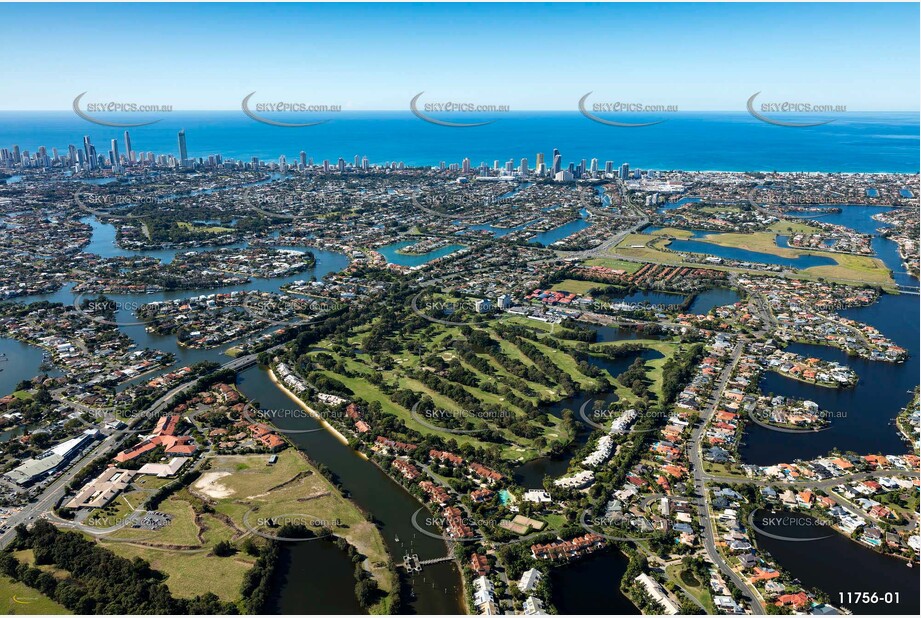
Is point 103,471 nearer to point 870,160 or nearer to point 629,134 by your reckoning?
point 870,160

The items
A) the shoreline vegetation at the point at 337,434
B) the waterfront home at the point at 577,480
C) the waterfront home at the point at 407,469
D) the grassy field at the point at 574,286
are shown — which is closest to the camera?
the shoreline vegetation at the point at 337,434

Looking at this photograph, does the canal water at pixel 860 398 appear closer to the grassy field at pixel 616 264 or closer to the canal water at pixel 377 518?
the canal water at pixel 377 518

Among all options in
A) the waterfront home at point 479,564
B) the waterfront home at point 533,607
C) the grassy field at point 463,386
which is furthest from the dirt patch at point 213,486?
the waterfront home at point 533,607

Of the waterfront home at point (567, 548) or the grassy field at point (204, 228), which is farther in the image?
the grassy field at point (204, 228)

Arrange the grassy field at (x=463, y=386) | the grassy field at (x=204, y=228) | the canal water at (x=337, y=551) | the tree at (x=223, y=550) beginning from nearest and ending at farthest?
the canal water at (x=337, y=551) → the tree at (x=223, y=550) → the grassy field at (x=463, y=386) → the grassy field at (x=204, y=228)

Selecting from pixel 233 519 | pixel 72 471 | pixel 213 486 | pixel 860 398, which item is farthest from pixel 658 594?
pixel 72 471

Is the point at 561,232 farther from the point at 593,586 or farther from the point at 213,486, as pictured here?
the point at 593,586

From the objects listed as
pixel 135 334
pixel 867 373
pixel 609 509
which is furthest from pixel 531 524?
pixel 135 334
